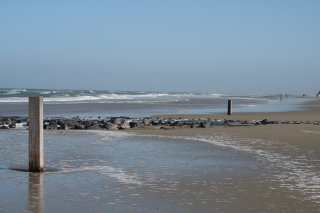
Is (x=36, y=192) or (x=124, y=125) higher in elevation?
(x=124, y=125)

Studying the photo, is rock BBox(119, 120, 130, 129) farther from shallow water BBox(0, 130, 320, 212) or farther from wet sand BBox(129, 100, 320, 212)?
shallow water BBox(0, 130, 320, 212)

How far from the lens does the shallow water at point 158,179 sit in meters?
7.75

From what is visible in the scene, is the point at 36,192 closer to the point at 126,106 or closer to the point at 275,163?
the point at 275,163

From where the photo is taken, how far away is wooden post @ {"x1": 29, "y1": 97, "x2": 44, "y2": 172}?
1035 cm

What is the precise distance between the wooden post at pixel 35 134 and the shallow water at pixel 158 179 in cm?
30

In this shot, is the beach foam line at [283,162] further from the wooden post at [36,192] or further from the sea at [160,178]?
the wooden post at [36,192]

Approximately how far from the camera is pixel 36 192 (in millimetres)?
8445

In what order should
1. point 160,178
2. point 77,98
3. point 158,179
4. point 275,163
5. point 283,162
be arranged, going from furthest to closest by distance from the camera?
point 77,98 < point 283,162 < point 275,163 < point 160,178 < point 158,179

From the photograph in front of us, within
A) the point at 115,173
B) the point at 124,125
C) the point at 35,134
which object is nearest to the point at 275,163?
the point at 115,173

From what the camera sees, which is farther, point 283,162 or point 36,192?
point 283,162

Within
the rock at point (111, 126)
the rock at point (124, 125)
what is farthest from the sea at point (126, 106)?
the rock at point (111, 126)

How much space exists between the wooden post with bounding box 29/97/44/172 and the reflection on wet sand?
0.84ft

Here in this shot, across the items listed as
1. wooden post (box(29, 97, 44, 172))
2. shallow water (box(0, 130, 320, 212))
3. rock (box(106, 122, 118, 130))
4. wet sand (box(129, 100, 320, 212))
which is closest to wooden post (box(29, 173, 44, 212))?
shallow water (box(0, 130, 320, 212))

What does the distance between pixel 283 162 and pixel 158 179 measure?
156 inches
